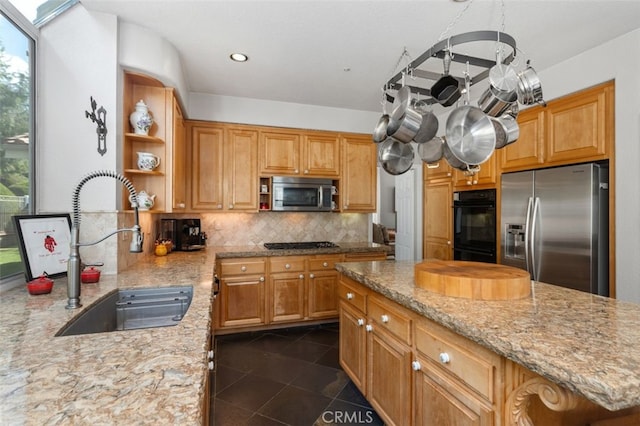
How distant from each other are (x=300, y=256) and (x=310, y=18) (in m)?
2.27

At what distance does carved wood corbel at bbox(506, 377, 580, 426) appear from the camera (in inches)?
33.3

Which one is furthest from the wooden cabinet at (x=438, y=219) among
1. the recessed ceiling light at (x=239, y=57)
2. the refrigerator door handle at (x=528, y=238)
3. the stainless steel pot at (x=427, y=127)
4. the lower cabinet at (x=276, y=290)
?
the recessed ceiling light at (x=239, y=57)

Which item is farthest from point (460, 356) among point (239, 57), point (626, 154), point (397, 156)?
point (239, 57)

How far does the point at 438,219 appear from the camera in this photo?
13.2 ft

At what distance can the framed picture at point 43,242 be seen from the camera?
5.41 feet

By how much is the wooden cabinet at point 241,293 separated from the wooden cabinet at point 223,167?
0.66 metres

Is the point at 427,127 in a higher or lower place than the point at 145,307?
higher

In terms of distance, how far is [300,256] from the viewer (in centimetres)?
350

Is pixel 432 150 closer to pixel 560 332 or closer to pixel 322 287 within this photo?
pixel 560 332

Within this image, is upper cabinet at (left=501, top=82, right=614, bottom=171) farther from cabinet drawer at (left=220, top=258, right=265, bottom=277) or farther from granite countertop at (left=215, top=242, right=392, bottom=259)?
cabinet drawer at (left=220, top=258, right=265, bottom=277)

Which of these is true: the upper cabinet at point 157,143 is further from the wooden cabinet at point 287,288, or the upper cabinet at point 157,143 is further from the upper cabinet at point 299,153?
the wooden cabinet at point 287,288

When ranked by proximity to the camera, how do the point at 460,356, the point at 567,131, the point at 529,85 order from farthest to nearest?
the point at 567,131, the point at 529,85, the point at 460,356

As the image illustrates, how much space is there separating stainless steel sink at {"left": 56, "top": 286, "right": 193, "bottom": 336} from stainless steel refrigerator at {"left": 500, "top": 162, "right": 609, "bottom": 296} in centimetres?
277

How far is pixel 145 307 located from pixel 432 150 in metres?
2.10
